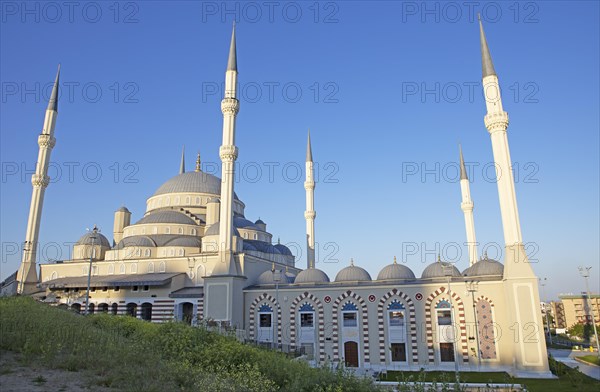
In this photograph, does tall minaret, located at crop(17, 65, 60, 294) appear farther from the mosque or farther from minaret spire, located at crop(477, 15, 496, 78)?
minaret spire, located at crop(477, 15, 496, 78)

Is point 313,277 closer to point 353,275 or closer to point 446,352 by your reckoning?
point 353,275

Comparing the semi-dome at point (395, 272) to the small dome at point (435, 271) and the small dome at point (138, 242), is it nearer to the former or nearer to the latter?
the small dome at point (435, 271)

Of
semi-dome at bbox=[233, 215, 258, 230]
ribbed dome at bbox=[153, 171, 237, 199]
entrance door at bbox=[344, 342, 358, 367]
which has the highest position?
ribbed dome at bbox=[153, 171, 237, 199]

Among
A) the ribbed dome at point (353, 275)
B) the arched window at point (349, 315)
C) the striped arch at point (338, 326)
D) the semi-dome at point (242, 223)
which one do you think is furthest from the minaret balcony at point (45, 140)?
the arched window at point (349, 315)

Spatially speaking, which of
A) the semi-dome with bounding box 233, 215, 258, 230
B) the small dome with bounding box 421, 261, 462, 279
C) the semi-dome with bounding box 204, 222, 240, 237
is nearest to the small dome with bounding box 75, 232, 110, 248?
the semi-dome with bounding box 204, 222, 240, 237

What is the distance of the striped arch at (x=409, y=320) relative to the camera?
84.9 ft

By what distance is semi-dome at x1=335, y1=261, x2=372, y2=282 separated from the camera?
29.2 metres

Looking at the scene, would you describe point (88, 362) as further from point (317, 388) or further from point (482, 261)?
A: point (482, 261)

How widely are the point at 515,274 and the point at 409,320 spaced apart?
6368mm

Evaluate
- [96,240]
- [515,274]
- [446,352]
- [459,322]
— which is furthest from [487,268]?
[96,240]

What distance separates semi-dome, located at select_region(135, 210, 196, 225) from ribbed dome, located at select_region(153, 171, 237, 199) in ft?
11.7

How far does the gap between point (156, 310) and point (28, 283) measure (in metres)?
12.7

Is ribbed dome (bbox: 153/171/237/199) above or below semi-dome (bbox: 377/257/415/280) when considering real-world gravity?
above

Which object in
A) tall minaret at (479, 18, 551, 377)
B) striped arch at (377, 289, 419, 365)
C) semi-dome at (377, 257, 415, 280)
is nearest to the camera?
A: tall minaret at (479, 18, 551, 377)
